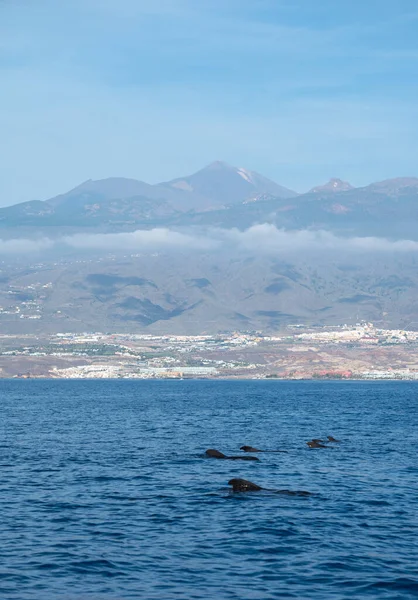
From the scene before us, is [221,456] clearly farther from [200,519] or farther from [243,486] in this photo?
[200,519]

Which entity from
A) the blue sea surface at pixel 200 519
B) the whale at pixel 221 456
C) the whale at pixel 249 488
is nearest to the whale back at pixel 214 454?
the whale at pixel 221 456

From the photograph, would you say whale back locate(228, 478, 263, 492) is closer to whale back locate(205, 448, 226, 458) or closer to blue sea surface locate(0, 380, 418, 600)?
blue sea surface locate(0, 380, 418, 600)

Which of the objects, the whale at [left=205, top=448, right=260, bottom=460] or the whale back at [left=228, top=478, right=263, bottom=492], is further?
the whale at [left=205, top=448, right=260, bottom=460]

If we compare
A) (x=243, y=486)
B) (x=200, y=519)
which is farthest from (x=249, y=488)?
(x=200, y=519)

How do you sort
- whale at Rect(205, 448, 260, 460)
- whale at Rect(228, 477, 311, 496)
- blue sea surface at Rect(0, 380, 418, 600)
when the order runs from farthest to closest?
1. whale at Rect(205, 448, 260, 460)
2. whale at Rect(228, 477, 311, 496)
3. blue sea surface at Rect(0, 380, 418, 600)

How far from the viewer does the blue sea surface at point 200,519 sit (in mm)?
36031

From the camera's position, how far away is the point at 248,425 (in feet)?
363

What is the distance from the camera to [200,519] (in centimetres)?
4731

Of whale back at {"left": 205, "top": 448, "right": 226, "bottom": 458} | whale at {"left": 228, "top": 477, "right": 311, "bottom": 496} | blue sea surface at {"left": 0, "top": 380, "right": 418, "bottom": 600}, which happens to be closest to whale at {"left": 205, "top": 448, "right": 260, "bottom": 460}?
whale back at {"left": 205, "top": 448, "right": 226, "bottom": 458}

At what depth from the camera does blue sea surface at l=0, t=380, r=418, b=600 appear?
36031 mm

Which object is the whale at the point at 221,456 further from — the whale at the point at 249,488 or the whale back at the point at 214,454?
the whale at the point at 249,488

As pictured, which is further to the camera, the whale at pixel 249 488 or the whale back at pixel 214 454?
the whale back at pixel 214 454

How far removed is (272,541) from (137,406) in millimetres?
110372

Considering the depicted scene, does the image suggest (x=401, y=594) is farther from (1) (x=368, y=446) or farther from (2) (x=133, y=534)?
(1) (x=368, y=446)
